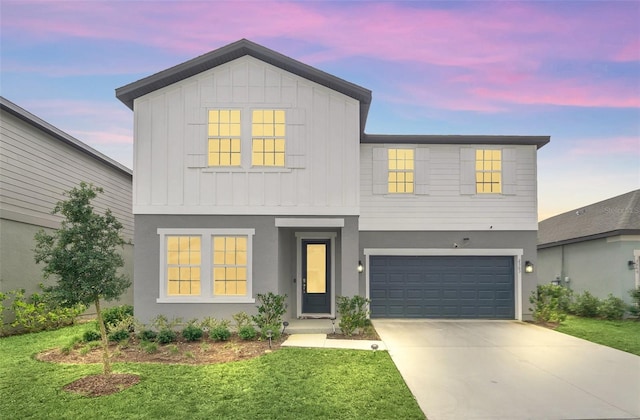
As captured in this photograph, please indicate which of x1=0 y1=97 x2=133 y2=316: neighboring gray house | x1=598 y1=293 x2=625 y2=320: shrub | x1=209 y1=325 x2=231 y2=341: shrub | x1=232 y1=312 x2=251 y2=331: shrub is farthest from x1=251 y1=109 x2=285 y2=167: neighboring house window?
x1=598 y1=293 x2=625 y2=320: shrub

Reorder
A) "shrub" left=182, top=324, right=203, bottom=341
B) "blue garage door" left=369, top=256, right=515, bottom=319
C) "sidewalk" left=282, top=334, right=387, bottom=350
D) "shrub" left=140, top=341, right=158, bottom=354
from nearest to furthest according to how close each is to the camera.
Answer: "shrub" left=140, top=341, right=158, bottom=354, "sidewalk" left=282, top=334, right=387, bottom=350, "shrub" left=182, top=324, right=203, bottom=341, "blue garage door" left=369, top=256, right=515, bottom=319

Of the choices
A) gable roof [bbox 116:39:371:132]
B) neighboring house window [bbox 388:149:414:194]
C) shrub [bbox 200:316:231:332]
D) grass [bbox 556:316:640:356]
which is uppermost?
gable roof [bbox 116:39:371:132]

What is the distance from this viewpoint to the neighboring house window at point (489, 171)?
1304cm

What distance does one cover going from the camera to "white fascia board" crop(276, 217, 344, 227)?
10.1 metres

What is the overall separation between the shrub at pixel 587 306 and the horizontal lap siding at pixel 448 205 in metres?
3.84

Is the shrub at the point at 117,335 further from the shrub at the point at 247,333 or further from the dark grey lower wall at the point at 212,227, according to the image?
the shrub at the point at 247,333

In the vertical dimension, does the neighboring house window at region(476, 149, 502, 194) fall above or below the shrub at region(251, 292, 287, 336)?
above

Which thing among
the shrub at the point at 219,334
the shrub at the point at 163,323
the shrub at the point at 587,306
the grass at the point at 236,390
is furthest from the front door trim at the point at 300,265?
the shrub at the point at 587,306

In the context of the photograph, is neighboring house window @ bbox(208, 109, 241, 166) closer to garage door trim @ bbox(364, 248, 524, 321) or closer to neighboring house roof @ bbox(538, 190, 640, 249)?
garage door trim @ bbox(364, 248, 524, 321)

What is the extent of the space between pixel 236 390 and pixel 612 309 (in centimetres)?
1342

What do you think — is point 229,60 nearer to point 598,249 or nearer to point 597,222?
point 598,249

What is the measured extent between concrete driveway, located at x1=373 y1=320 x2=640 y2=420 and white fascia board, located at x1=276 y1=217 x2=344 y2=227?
306 centimetres

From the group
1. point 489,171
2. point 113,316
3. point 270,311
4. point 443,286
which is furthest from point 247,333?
point 489,171

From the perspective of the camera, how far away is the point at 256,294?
1008 cm
